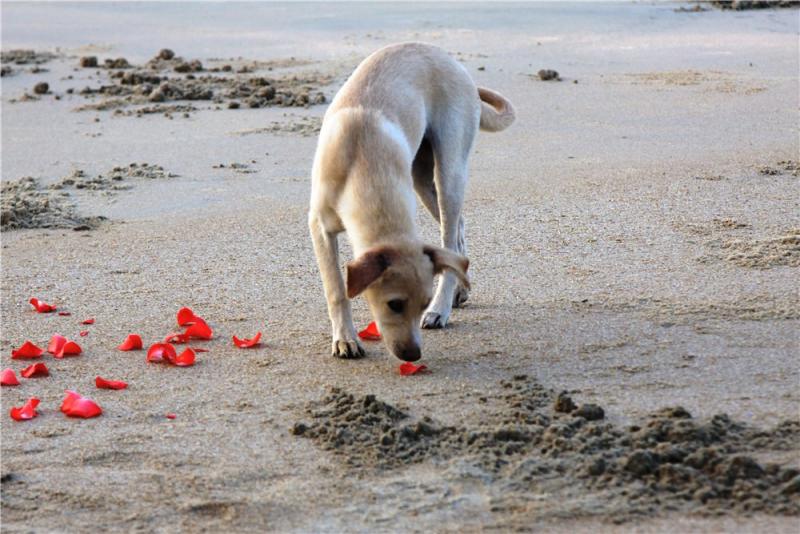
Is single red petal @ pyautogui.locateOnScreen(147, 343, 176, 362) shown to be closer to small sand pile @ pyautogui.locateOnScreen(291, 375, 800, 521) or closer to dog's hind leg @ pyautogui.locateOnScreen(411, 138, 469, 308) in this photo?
small sand pile @ pyautogui.locateOnScreen(291, 375, 800, 521)

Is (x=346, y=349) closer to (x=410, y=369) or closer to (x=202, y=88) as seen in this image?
(x=410, y=369)

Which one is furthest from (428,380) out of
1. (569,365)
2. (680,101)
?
(680,101)

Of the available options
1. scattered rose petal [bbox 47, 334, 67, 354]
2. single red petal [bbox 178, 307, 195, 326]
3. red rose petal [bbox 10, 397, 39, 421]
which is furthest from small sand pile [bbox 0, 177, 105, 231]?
red rose petal [bbox 10, 397, 39, 421]

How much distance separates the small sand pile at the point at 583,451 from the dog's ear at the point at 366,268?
0.46 m

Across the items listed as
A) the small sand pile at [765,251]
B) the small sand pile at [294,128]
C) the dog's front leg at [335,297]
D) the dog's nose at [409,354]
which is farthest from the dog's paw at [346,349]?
the small sand pile at [294,128]

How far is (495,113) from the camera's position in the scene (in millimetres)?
7055

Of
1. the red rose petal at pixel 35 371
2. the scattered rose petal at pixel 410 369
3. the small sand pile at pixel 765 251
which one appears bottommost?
the red rose petal at pixel 35 371

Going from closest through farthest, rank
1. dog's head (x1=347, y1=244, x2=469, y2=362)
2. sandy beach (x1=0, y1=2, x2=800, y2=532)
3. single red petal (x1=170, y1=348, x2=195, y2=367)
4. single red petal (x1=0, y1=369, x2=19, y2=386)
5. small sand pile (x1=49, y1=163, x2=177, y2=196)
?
sandy beach (x1=0, y1=2, x2=800, y2=532), dog's head (x1=347, y1=244, x2=469, y2=362), single red petal (x1=0, y1=369, x2=19, y2=386), single red petal (x1=170, y1=348, x2=195, y2=367), small sand pile (x1=49, y1=163, x2=177, y2=196)

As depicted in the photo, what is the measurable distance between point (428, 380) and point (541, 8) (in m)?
13.7

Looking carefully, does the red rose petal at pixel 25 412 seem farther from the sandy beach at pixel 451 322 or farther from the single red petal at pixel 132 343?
the single red petal at pixel 132 343

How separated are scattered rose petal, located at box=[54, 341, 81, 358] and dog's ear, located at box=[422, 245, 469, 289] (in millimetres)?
1779

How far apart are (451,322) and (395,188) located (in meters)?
1.04

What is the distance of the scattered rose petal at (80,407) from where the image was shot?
15.3 feet

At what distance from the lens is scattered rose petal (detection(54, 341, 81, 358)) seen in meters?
5.48
